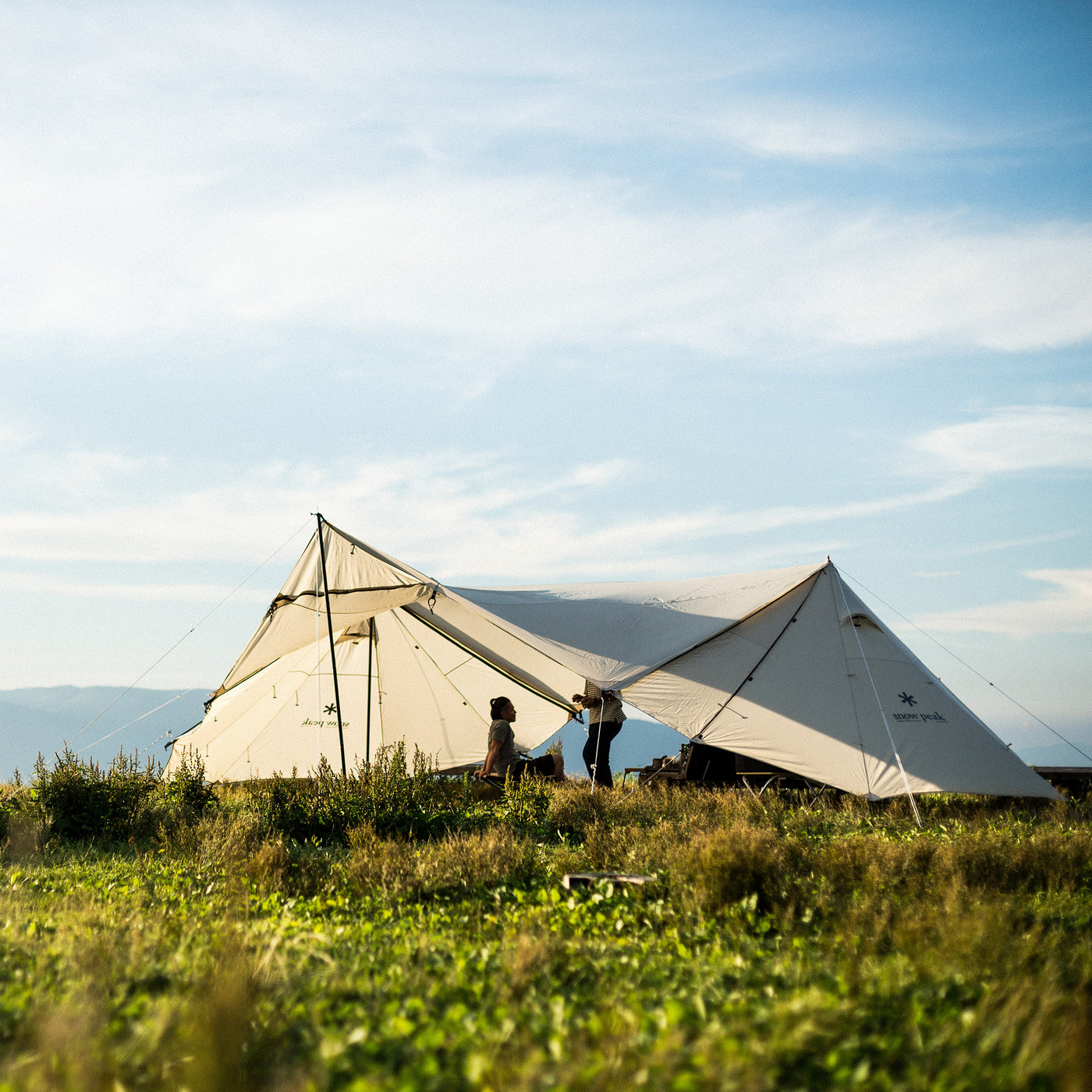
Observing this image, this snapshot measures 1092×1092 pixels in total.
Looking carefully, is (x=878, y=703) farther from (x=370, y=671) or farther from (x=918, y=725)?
(x=370, y=671)

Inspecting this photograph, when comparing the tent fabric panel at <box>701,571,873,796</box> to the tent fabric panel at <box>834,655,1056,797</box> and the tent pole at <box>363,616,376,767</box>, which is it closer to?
the tent fabric panel at <box>834,655,1056,797</box>

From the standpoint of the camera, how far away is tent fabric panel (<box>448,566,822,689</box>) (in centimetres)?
916

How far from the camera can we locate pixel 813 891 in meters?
4.28

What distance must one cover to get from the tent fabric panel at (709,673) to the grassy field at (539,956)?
222 cm

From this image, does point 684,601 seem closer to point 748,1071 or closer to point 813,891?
point 813,891

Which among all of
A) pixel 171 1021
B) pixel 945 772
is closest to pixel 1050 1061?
pixel 171 1021

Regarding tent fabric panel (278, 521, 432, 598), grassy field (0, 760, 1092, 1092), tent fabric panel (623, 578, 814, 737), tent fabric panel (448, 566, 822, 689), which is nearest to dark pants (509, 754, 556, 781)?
tent fabric panel (448, 566, 822, 689)

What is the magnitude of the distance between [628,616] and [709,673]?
4.78 feet

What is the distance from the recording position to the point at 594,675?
29.3ft

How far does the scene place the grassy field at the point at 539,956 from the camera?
2326 mm

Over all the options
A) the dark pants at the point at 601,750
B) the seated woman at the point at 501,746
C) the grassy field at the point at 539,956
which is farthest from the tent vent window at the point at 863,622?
the seated woman at the point at 501,746

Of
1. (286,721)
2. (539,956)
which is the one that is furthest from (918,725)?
(286,721)

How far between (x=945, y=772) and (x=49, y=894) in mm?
6889

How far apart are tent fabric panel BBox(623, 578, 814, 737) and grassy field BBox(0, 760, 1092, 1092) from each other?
2216 millimetres
